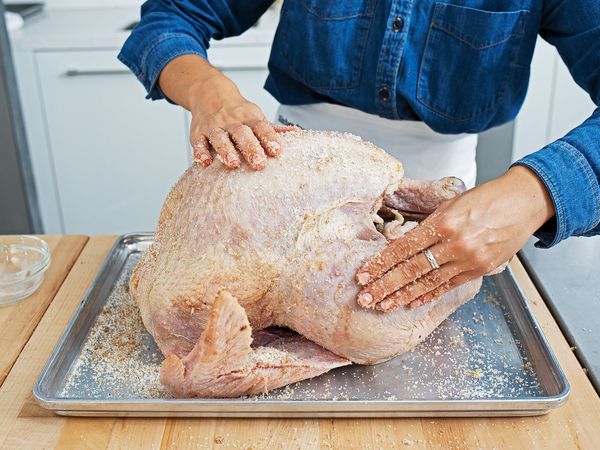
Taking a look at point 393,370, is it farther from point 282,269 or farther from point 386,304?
point 282,269

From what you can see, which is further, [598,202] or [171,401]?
[598,202]

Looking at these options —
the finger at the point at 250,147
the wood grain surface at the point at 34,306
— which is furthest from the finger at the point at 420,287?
the wood grain surface at the point at 34,306

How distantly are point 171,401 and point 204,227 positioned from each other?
28 cm

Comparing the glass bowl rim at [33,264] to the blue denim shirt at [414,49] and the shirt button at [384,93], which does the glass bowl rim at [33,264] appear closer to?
the blue denim shirt at [414,49]

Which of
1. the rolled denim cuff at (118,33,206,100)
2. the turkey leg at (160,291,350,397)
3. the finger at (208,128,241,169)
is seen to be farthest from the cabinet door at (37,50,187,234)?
the turkey leg at (160,291,350,397)

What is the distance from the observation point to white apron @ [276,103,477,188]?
157cm

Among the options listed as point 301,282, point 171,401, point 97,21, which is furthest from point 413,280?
point 97,21

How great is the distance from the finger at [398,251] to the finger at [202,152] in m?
0.32

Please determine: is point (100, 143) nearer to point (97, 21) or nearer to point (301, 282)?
point (97, 21)

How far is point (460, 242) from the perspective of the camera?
1.04 metres

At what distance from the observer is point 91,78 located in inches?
106

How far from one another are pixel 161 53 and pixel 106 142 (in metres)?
1.42

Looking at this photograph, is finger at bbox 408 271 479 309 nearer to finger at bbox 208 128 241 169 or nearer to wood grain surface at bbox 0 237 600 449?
wood grain surface at bbox 0 237 600 449

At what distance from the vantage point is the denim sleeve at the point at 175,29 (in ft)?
4.87
